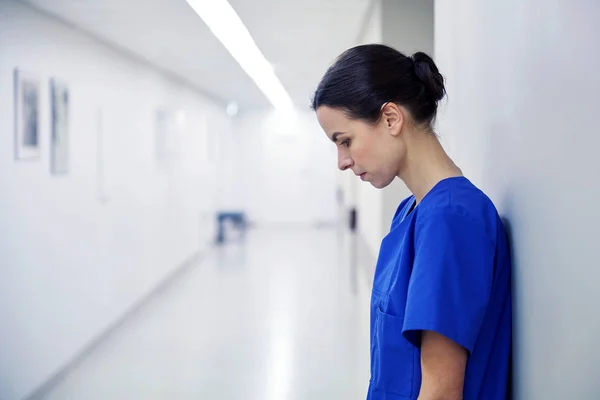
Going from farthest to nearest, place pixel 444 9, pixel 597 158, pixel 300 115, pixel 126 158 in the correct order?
1. pixel 300 115
2. pixel 126 158
3. pixel 444 9
4. pixel 597 158

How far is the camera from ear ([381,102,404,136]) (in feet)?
3.93

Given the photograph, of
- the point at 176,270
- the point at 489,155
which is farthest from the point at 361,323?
the point at 489,155

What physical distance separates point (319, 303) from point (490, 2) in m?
5.44

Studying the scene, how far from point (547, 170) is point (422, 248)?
0.25m

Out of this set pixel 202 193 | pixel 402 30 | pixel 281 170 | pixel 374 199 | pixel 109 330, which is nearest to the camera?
pixel 402 30

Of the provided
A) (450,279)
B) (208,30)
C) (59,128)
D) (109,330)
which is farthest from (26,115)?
(450,279)

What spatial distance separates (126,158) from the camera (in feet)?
19.9

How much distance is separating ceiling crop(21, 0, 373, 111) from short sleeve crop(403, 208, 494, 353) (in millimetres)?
2235

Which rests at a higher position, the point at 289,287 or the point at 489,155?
the point at 489,155

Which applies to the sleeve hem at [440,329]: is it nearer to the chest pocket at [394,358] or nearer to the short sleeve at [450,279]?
the short sleeve at [450,279]

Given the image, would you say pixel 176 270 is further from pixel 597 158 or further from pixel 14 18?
pixel 597 158

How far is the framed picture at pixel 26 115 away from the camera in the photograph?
3729 millimetres

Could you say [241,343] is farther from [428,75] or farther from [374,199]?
[428,75]

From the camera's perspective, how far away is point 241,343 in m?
5.16
